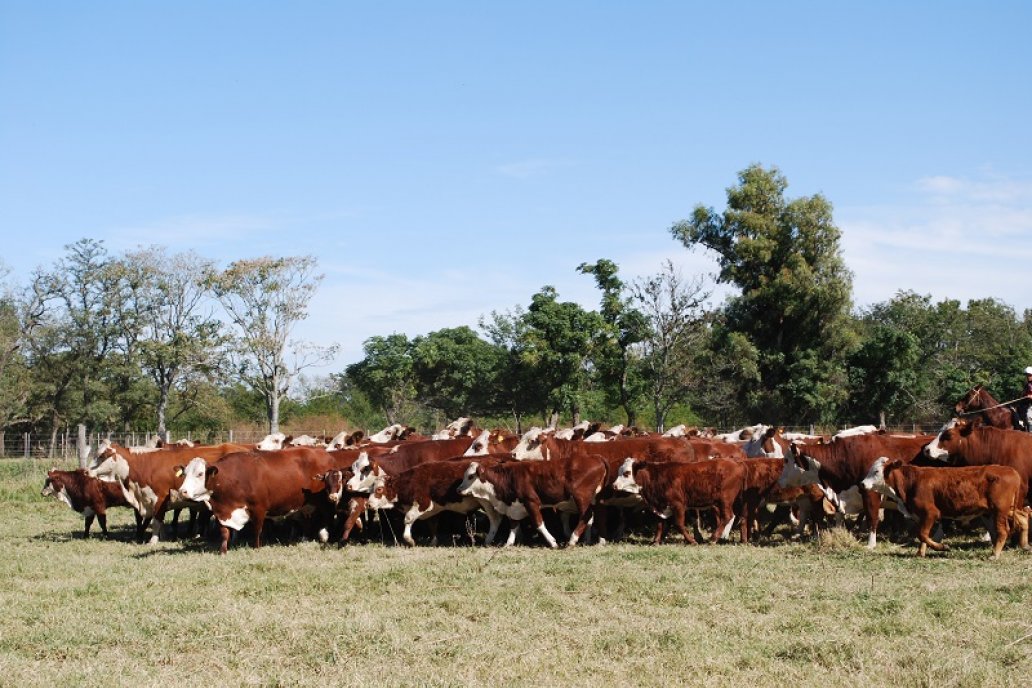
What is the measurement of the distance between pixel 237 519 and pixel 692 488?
6.32m

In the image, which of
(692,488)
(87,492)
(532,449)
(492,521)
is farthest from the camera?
(87,492)

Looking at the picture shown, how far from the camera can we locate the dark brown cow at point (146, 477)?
16594 millimetres

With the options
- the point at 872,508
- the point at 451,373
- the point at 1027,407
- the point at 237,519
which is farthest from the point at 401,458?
the point at 451,373

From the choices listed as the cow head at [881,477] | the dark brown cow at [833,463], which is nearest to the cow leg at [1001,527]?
the cow head at [881,477]

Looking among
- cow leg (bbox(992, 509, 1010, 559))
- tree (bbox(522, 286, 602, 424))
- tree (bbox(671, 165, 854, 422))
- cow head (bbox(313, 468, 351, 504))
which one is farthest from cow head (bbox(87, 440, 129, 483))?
tree (bbox(671, 165, 854, 422))

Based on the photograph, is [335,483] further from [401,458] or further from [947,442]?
[947,442]

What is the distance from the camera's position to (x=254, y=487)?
14867 mm

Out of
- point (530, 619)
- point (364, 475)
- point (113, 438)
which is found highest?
point (364, 475)

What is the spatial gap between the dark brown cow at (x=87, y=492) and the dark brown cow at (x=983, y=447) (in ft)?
40.3

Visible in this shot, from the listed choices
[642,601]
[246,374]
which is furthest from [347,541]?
[246,374]

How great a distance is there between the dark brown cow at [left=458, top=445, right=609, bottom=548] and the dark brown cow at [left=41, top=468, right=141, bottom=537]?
622 centimetres

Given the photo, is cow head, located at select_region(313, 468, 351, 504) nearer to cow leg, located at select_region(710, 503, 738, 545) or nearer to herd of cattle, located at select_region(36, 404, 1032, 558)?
herd of cattle, located at select_region(36, 404, 1032, 558)

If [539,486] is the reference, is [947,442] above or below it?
above

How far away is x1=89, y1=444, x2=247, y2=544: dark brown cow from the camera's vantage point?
16594 millimetres
